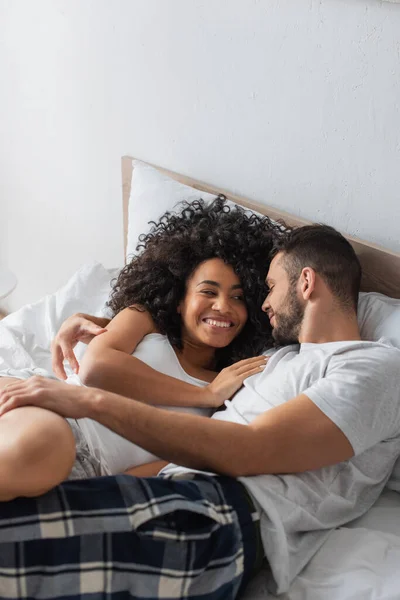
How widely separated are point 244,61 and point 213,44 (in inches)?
5.0

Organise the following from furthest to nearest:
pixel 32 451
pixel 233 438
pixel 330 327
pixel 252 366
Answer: pixel 252 366 < pixel 330 327 < pixel 233 438 < pixel 32 451

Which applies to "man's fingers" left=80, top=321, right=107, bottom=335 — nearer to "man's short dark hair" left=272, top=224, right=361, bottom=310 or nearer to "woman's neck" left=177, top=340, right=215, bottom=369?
"woman's neck" left=177, top=340, right=215, bottom=369

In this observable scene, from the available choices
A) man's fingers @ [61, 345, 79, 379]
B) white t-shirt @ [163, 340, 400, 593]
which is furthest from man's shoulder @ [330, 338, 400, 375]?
man's fingers @ [61, 345, 79, 379]

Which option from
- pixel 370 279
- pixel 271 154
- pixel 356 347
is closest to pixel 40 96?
pixel 271 154

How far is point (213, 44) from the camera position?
6.98ft

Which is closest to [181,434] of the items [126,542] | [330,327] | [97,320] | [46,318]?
[126,542]

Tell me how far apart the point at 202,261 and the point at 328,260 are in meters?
0.36

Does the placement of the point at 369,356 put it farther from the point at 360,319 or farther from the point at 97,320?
the point at 97,320

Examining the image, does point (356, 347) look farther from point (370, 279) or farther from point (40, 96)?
point (40, 96)

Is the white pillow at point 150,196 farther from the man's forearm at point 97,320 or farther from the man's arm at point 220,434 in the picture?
the man's arm at point 220,434

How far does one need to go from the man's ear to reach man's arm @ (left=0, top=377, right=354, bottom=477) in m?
0.29

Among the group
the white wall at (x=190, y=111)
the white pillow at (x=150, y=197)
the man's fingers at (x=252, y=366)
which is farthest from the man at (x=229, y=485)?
the white pillow at (x=150, y=197)

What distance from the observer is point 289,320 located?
67.8 inches

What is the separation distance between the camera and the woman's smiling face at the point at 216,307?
6.10ft
